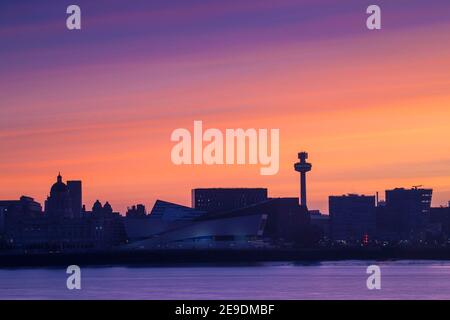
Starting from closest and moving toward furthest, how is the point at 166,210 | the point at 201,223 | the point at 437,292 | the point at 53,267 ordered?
1. the point at 437,292
2. the point at 53,267
3. the point at 201,223
4. the point at 166,210

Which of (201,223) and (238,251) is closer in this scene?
(238,251)

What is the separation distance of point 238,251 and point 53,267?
29.0 metres

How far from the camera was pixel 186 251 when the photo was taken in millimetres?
164375

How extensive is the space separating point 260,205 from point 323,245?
45.1 ft
